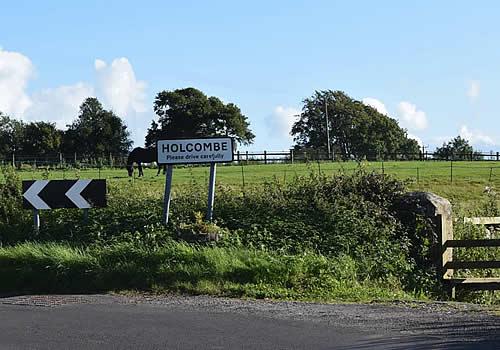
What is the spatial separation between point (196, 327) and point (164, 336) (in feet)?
1.97

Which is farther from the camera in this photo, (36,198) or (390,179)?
(390,179)

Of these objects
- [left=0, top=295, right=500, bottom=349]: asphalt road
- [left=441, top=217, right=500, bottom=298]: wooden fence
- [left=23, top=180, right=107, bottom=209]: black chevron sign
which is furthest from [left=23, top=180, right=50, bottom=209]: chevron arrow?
[left=441, top=217, right=500, bottom=298]: wooden fence

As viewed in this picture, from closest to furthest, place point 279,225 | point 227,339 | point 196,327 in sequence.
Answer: point 227,339, point 196,327, point 279,225

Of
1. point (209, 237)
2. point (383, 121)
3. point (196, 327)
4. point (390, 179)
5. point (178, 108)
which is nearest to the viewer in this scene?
point (196, 327)

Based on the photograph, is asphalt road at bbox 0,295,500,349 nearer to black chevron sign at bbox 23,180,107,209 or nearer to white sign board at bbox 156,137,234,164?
black chevron sign at bbox 23,180,107,209

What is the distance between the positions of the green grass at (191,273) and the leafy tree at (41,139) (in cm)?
8578

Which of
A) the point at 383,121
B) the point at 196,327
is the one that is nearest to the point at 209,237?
the point at 196,327

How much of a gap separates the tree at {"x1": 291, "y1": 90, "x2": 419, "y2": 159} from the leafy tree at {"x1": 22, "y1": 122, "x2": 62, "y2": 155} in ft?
115

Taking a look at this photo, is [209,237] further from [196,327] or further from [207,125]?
[207,125]

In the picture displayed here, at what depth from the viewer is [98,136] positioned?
99062 millimetres

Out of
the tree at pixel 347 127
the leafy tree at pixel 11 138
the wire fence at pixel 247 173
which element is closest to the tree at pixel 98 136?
the leafy tree at pixel 11 138

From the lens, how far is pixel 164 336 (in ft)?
28.7

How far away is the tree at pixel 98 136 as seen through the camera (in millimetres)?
98062

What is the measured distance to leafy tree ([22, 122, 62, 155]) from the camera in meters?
97.6
